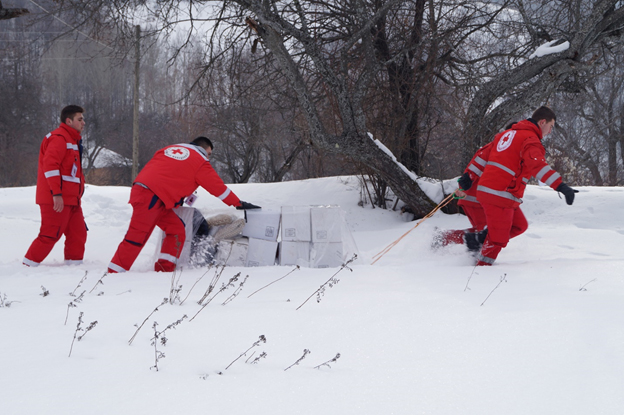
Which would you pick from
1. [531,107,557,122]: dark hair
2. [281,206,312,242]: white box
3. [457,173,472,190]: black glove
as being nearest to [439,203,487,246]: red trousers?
[457,173,472,190]: black glove

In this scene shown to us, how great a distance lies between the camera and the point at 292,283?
383cm

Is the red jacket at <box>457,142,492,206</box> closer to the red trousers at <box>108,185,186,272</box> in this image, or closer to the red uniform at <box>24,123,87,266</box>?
the red trousers at <box>108,185,186,272</box>

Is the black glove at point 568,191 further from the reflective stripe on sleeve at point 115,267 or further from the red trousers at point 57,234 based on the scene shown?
the red trousers at point 57,234

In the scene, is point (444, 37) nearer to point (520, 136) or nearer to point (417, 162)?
point (417, 162)

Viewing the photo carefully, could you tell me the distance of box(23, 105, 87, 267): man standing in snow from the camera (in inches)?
183

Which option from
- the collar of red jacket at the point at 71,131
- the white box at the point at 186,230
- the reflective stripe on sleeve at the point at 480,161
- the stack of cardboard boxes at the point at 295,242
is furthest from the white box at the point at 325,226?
the collar of red jacket at the point at 71,131

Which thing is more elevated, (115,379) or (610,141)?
(610,141)

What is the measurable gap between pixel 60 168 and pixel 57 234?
63 centimetres

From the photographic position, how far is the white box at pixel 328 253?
15.5ft

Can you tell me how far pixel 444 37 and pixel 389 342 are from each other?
6771mm

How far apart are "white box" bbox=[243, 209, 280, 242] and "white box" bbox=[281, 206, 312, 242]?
0.31ft

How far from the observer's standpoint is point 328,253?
472cm

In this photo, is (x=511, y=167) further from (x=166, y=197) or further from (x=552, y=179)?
(x=166, y=197)

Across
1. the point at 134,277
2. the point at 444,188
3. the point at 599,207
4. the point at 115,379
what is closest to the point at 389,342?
the point at 115,379
